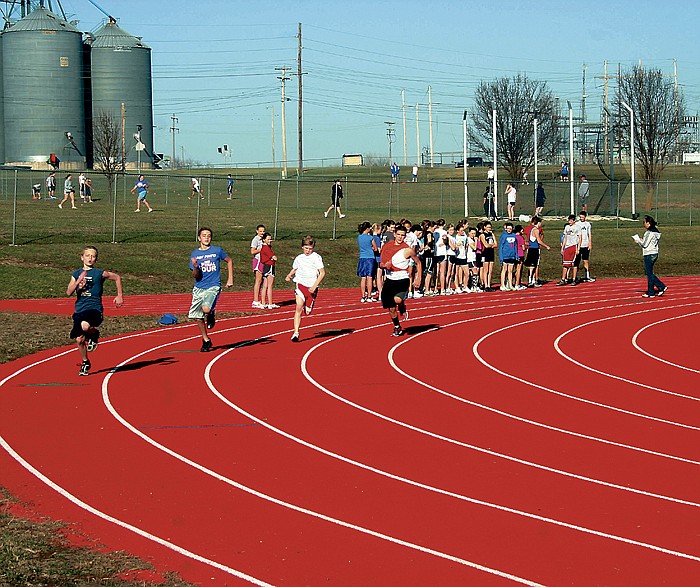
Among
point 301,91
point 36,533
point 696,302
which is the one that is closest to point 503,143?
point 301,91

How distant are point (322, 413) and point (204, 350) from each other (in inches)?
208

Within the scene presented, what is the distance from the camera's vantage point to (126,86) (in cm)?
8988

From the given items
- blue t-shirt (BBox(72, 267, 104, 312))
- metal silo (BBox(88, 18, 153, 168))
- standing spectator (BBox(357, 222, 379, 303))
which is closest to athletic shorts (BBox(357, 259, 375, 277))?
standing spectator (BBox(357, 222, 379, 303))

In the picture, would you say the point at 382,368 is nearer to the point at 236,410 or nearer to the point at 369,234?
the point at 236,410

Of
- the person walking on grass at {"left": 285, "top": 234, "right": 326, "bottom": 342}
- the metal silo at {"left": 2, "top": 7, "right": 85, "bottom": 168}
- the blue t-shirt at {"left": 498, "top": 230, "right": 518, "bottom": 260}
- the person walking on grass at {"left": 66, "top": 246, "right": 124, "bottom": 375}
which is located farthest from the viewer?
the metal silo at {"left": 2, "top": 7, "right": 85, "bottom": 168}

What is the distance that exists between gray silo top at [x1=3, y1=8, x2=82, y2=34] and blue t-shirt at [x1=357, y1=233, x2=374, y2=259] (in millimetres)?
68423

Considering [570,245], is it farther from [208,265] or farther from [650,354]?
[208,265]

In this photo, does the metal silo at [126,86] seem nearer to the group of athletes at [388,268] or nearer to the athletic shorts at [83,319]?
the group of athletes at [388,268]

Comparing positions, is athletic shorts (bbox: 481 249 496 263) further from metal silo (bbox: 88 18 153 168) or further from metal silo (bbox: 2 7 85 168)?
metal silo (bbox: 88 18 153 168)

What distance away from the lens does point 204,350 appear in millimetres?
17422

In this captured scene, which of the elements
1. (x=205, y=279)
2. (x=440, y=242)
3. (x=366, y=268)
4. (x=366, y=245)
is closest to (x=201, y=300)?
(x=205, y=279)

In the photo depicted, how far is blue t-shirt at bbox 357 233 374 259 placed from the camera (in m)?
24.3

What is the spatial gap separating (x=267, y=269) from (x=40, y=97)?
6689cm

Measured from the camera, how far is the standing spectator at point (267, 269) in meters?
23.3
